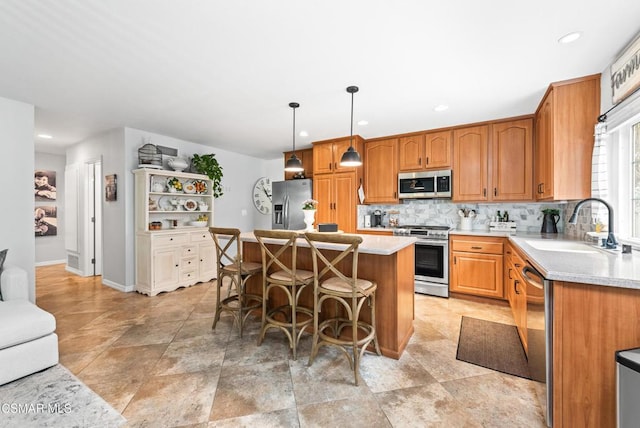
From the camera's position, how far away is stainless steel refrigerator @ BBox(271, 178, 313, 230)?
4.90 m

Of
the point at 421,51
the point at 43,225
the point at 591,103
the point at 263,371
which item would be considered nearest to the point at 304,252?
the point at 263,371

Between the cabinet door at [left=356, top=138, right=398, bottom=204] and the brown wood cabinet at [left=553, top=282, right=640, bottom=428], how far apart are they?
3.11 m

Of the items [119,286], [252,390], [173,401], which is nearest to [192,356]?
[173,401]

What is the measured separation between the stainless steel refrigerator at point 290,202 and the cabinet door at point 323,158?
30cm

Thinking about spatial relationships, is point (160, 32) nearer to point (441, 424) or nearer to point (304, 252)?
point (304, 252)

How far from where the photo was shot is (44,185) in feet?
18.9

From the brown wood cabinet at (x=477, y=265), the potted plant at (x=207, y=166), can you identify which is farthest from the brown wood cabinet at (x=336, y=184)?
the potted plant at (x=207, y=166)

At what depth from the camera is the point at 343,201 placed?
179 inches

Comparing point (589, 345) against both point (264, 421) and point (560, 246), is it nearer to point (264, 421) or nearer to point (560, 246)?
point (560, 246)

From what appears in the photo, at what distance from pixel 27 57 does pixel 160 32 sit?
1.27 meters

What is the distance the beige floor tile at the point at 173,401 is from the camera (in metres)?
1.58

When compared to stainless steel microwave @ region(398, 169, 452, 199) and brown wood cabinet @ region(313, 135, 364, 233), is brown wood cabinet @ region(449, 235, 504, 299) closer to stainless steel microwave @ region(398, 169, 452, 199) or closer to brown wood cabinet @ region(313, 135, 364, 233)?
stainless steel microwave @ region(398, 169, 452, 199)

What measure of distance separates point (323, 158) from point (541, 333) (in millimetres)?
3738

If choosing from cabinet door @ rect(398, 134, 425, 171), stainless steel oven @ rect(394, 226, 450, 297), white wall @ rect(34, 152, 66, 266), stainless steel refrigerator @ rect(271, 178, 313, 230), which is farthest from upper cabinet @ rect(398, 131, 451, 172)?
white wall @ rect(34, 152, 66, 266)
